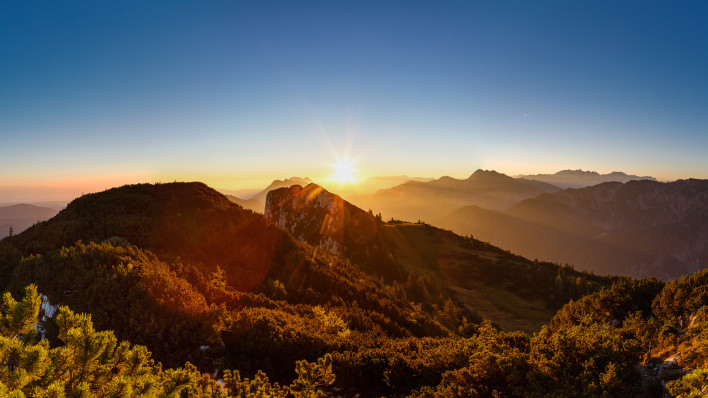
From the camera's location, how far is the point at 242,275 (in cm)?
5206

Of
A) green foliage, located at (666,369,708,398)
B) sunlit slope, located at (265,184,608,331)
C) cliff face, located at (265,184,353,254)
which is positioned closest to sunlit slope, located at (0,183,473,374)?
green foliage, located at (666,369,708,398)

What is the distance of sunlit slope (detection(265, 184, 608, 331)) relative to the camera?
10831 cm

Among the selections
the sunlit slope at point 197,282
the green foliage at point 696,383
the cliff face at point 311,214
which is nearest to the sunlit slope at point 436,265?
the cliff face at point 311,214

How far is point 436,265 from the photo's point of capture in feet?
473

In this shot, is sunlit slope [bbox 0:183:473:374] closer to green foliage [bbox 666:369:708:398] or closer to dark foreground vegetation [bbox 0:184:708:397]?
dark foreground vegetation [bbox 0:184:708:397]

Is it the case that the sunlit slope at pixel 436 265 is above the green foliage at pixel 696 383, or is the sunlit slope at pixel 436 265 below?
below

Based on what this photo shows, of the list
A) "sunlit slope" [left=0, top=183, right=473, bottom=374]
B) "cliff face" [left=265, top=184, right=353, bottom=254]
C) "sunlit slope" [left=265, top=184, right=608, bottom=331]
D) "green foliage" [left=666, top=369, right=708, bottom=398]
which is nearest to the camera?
"green foliage" [left=666, top=369, right=708, bottom=398]

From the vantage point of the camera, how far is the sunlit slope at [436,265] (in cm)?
10831

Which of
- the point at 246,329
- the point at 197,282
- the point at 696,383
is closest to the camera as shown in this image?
the point at 696,383

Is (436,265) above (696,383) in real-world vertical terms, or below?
below

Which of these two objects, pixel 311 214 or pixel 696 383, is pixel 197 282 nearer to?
pixel 696 383

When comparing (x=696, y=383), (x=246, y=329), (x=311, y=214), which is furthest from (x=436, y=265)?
(x=696, y=383)

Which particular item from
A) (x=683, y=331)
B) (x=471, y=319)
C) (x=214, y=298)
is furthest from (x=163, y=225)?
(x=471, y=319)

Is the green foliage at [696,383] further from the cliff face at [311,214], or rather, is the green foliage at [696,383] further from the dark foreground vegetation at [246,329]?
the cliff face at [311,214]
